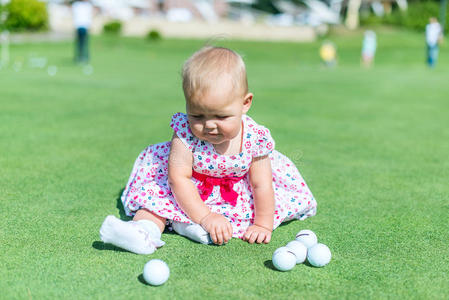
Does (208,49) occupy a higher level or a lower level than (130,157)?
higher

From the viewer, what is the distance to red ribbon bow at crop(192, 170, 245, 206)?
11.5ft

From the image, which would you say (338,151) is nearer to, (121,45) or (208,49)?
(208,49)

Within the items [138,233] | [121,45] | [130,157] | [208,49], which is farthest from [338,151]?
[121,45]

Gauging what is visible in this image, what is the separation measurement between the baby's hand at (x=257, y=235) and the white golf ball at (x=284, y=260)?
0.46m

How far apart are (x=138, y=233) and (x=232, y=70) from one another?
1.05 meters

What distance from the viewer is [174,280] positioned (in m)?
2.57

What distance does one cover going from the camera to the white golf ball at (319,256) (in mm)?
2787

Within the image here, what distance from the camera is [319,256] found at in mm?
2785

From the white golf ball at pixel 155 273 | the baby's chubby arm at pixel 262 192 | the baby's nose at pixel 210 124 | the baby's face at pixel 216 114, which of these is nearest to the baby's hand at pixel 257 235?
the baby's chubby arm at pixel 262 192

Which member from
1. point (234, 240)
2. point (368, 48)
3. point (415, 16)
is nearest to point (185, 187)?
point (234, 240)

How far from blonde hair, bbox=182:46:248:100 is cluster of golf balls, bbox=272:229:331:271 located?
93 cm

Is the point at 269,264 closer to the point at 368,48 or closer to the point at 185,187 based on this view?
the point at 185,187

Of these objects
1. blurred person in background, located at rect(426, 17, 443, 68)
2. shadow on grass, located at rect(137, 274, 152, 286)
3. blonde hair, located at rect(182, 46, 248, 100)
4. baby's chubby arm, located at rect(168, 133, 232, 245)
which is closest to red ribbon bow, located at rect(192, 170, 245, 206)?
baby's chubby arm, located at rect(168, 133, 232, 245)

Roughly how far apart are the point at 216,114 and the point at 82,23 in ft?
52.3
